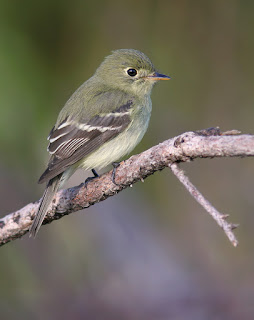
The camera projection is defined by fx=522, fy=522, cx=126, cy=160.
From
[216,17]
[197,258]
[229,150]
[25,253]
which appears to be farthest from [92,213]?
[229,150]

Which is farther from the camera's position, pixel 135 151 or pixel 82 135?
pixel 135 151

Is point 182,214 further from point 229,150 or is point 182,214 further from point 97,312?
point 229,150

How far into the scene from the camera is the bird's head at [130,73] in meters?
5.00

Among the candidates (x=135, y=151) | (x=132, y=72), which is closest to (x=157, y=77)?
(x=132, y=72)

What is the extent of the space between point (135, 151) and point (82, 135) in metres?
1.23

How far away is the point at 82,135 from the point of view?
4.35 meters

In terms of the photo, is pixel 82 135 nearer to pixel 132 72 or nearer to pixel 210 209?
pixel 132 72

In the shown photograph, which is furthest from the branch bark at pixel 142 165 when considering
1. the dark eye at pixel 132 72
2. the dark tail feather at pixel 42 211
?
the dark eye at pixel 132 72

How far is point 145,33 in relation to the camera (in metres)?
5.63

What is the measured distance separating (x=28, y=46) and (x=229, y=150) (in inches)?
121

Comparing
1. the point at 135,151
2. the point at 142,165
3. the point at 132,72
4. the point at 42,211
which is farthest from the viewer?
the point at 135,151

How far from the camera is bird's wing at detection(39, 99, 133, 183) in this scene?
4168mm

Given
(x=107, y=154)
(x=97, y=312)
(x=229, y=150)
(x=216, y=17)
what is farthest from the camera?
(x=216, y=17)

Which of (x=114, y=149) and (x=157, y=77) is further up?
(x=157, y=77)
